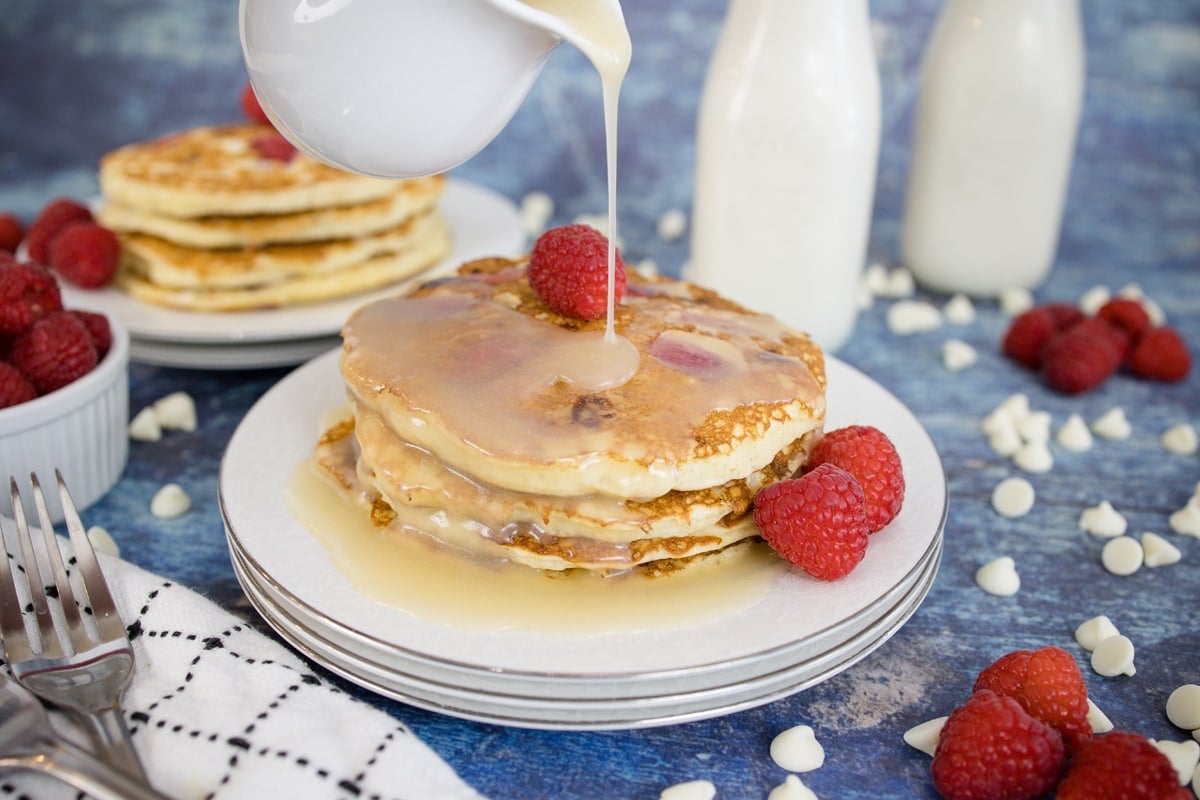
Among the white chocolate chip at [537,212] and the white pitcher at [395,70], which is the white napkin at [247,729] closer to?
the white pitcher at [395,70]

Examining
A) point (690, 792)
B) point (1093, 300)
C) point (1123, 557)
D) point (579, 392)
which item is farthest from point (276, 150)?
point (1093, 300)

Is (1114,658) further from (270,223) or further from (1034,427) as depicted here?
(270,223)

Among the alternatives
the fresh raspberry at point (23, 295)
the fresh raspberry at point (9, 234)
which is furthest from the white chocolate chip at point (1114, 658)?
the fresh raspberry at point (9, 234)

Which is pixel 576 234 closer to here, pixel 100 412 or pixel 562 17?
pixel 562 17

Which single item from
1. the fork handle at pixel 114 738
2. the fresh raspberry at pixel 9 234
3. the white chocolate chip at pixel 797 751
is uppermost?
the fork handle at pixel 114 738

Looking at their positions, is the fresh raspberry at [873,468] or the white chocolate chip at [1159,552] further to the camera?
the white chocolate chip at [1159,552]

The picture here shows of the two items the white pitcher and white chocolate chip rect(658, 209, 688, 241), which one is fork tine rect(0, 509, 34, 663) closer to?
the white pitcher

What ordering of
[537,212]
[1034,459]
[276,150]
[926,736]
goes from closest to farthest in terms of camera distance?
[926,736] → [1034,459] → [276,150] → [537,212]
